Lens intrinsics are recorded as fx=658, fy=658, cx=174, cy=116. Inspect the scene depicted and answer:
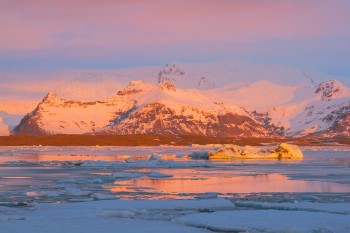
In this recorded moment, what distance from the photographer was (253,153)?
64750 mm

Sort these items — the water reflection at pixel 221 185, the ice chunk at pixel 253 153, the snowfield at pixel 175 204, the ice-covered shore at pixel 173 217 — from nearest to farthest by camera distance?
the ice-covered shore at pixel 173 217 < the snowfield at pixel 175 204 < the water reflection at pixel 221 185 < the ice chunk at pixel 253 153

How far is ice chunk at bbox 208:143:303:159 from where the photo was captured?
6425 cm

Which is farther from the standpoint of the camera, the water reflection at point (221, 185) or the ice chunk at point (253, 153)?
the ice chunk at point (253, 153)

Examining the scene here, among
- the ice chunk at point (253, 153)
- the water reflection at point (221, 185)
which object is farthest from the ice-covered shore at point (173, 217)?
the ice chunk at point (253, 153)

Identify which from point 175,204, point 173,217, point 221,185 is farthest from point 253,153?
point 173,217

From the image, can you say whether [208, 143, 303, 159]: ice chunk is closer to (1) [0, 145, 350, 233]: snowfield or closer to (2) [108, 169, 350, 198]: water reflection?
(2) [108, 169, 350, 198]: water reflection

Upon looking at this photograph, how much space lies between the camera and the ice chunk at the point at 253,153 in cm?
6425

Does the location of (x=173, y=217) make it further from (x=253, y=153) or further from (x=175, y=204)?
(x=253, y=153)

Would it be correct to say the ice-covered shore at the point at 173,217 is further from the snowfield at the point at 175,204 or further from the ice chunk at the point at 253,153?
the ice chunk at the point at 253,153

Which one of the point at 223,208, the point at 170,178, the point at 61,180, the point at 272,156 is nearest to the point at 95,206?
the point at 223,208

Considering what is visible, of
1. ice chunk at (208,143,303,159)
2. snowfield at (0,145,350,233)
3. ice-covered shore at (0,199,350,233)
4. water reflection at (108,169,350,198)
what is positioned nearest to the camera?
ice-covered shore at (0,199,350,233)

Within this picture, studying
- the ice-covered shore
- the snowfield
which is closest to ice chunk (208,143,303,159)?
the snowfield

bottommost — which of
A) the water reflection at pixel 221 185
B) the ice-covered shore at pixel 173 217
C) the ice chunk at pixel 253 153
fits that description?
the ice-covered shore at pixel 173 217

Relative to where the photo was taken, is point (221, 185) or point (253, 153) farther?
point (253, 153)
